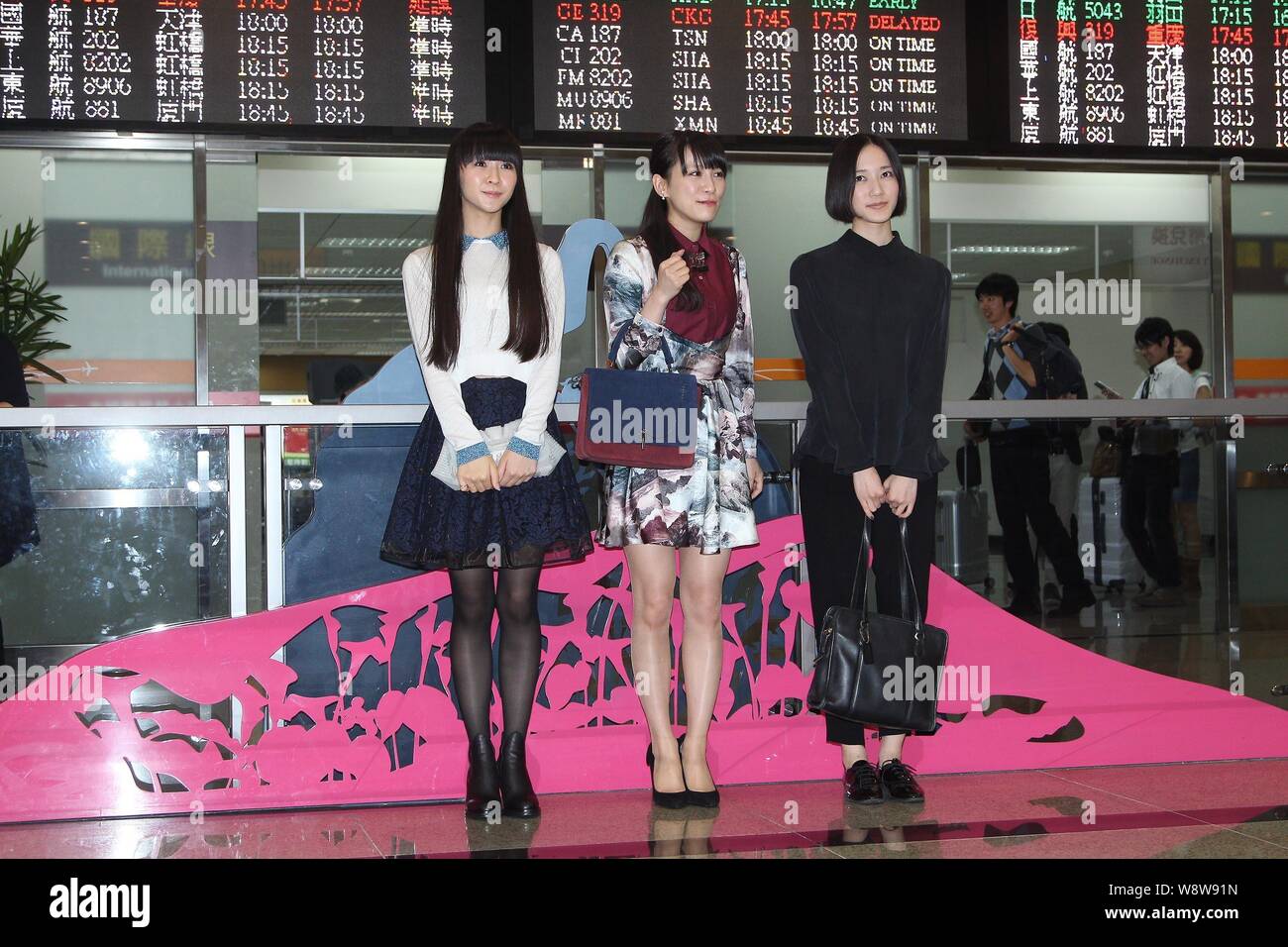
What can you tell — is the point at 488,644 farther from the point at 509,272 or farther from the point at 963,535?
the point at 963,535

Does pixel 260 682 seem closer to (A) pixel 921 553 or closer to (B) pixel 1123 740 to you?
(A) pixel 921 553

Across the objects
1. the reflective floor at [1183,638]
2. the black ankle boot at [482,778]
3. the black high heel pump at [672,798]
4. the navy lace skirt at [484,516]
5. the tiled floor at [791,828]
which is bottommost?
the tiled floor at [791,828]

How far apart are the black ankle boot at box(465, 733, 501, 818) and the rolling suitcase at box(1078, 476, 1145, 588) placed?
1584mm

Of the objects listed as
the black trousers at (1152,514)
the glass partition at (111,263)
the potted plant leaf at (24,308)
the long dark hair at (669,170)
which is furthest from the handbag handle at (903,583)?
the glass partition at (111,263)

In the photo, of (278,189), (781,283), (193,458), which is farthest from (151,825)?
(781,283)

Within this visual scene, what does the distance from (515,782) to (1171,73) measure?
3327mm

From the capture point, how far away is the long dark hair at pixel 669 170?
269 cm

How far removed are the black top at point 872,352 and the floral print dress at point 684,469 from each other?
0.16 meters

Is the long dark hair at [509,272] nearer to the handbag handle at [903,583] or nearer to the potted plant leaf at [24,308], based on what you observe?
the handbag handle at [903,583]

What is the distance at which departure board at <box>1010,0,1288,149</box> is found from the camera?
4.45 m

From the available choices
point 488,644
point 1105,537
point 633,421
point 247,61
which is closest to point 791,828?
point 488,644

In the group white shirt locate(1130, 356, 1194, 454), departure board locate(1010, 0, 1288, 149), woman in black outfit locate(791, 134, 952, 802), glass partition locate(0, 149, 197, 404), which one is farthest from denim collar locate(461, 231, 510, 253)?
glass partition locate(0, 149, 197, 404)

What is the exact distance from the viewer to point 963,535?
3.26m

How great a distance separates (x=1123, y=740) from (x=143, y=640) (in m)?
2.27
